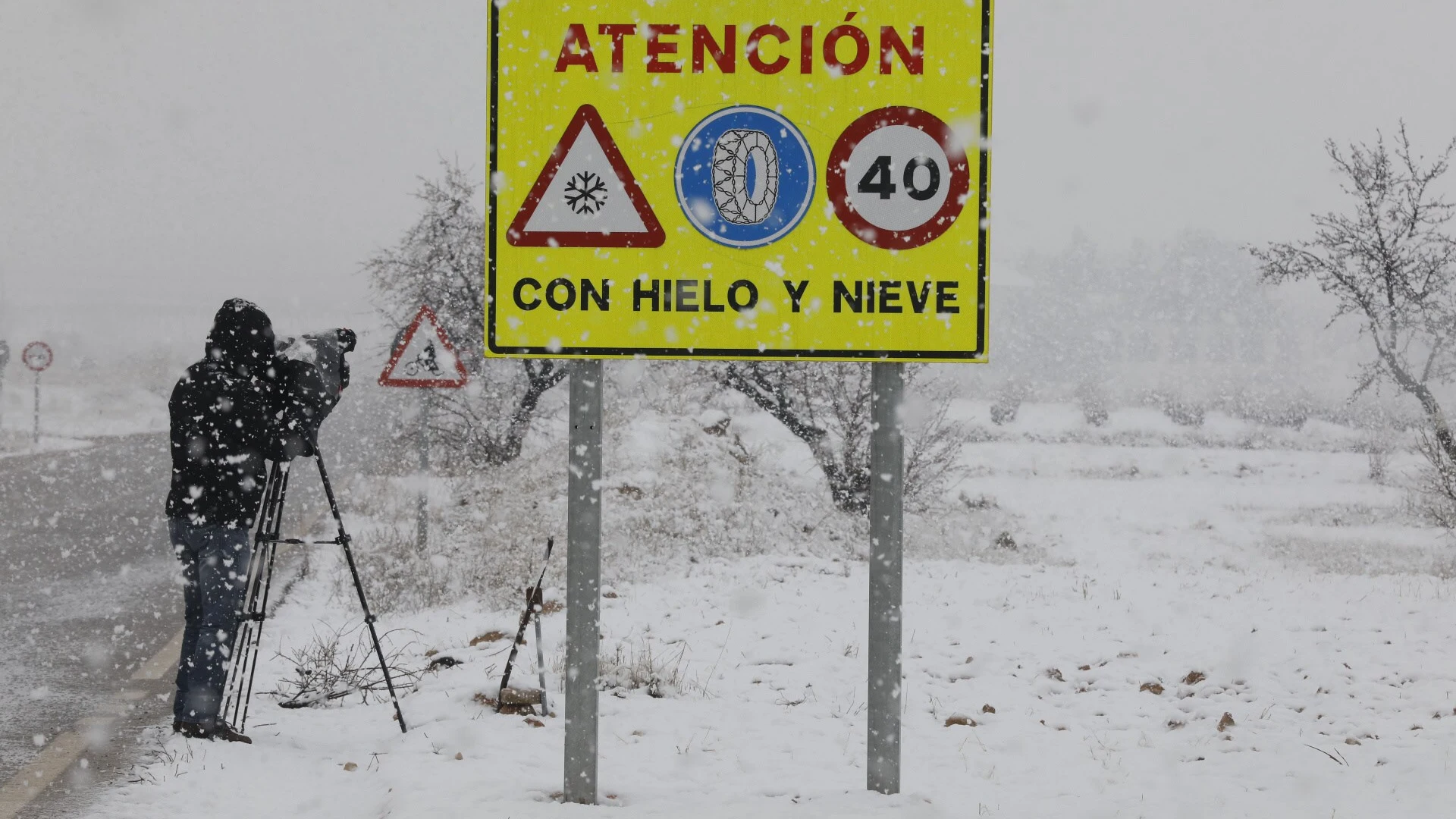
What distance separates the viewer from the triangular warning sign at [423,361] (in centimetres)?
984

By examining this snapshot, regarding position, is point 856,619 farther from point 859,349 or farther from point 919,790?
point 859,349

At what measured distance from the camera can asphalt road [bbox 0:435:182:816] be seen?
4691mm

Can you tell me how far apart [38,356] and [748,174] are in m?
23.3

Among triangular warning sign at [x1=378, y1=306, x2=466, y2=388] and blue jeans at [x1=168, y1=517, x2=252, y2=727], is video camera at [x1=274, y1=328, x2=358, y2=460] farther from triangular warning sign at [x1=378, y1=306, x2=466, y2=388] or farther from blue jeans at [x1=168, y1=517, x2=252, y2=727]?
triangular warning sign at [x1=378, y1=306, x2=466, y2=388]

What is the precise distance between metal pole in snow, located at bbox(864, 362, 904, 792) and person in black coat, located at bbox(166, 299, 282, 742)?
2.93 meters

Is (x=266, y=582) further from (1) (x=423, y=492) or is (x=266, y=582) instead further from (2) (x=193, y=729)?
(1) (x=423, y=492)

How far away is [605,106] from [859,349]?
1318 millimetres

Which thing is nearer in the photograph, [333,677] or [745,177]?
[745,177]

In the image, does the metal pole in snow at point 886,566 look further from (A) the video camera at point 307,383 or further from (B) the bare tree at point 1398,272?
(B) the bare tree at point 1398,272

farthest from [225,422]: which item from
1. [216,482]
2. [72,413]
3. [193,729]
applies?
[72,413]

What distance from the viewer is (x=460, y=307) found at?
56.7 ft

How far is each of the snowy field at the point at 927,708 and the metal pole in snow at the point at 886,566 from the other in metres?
0.32

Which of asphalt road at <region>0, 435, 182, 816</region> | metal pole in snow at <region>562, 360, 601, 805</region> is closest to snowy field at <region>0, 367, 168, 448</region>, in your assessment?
asphalt road at <region>0, 435, 182, 816</region>

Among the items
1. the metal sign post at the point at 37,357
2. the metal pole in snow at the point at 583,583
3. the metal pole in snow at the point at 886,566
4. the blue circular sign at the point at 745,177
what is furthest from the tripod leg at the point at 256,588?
the metal sign post at the point at 37,357
